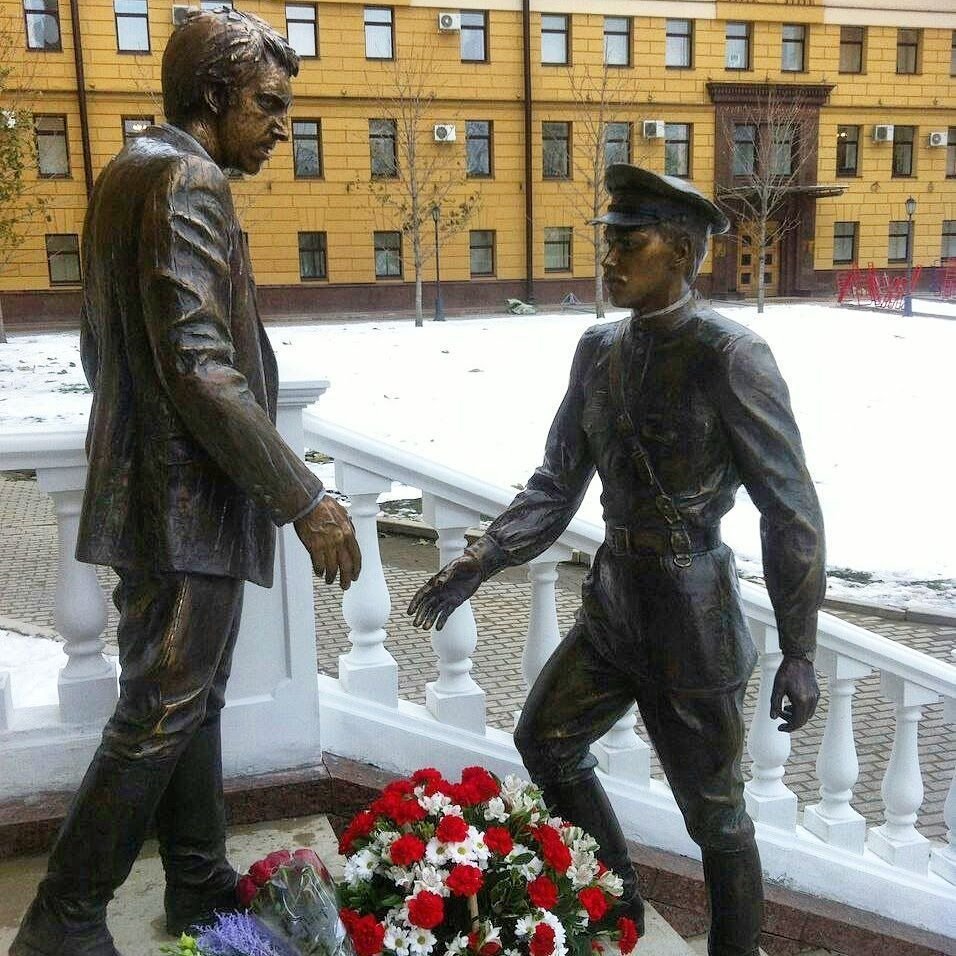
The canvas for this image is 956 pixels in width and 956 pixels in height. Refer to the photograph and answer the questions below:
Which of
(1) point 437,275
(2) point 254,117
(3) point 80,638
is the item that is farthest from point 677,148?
(2) point 254,117

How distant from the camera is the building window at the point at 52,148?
28234mm

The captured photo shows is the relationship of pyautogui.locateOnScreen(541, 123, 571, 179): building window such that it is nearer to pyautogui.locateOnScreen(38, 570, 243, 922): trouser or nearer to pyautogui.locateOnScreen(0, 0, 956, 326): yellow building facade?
pyautogui.locateOnScreen(0, 0, 956, 326): yellow building facade

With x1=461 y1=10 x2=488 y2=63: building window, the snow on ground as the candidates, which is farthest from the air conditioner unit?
the snow on ground

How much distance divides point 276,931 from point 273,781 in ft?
3.51

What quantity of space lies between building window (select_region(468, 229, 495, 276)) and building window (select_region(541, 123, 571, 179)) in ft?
8.55

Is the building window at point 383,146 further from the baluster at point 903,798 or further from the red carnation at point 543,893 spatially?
the red carnation at point 543,893

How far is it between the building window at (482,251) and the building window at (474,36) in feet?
15.8

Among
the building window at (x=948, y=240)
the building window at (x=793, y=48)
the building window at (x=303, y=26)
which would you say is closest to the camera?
the building window at (x=303, y=26)

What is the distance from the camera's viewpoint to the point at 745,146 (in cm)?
3400

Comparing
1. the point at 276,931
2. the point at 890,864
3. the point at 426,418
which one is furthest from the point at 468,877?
the point at 426,418

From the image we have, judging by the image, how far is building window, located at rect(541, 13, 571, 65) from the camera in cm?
3153

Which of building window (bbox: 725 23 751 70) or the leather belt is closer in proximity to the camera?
the leather belt

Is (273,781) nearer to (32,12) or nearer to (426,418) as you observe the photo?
(426,418)

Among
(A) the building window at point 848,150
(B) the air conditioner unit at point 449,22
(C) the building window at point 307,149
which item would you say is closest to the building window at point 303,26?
(C) the building window at point 307,149
